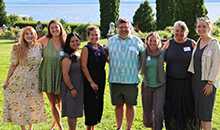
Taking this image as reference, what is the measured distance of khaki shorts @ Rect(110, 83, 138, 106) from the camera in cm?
697

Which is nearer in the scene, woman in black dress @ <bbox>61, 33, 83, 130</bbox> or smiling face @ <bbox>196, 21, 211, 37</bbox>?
smiling face @ <bbox>196, 21, 211, 37</bbox>

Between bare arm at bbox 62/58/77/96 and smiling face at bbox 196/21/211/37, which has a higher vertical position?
smiling face at bbox 196/21/211/37

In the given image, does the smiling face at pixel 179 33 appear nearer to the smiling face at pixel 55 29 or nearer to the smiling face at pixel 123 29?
the smiling face at pixel 123 29

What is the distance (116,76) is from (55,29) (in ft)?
3.56

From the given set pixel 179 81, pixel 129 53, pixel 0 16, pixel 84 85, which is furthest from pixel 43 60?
pixel 0 16

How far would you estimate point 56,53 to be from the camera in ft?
22.5

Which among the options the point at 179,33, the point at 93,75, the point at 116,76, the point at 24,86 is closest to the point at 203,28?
the point at 179,33

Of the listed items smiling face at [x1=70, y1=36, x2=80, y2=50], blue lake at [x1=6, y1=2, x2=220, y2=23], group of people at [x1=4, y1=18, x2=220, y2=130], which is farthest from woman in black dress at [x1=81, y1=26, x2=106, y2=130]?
blue lake at [x1=6, y1=2, x2=220, y2=23]

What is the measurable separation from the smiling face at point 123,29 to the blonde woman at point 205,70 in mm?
1001

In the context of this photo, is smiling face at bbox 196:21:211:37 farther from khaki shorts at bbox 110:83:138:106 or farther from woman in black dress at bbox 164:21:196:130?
khaki shorts at bbox 110:83:138:106

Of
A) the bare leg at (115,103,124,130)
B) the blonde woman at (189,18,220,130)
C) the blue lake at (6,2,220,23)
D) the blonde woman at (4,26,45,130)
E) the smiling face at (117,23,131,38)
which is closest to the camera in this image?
the blonde woman at (189,18,220,130)

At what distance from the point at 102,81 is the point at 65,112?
0.67 metres

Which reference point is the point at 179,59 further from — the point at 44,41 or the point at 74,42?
the point at 44,41

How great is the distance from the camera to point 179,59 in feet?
21.4
